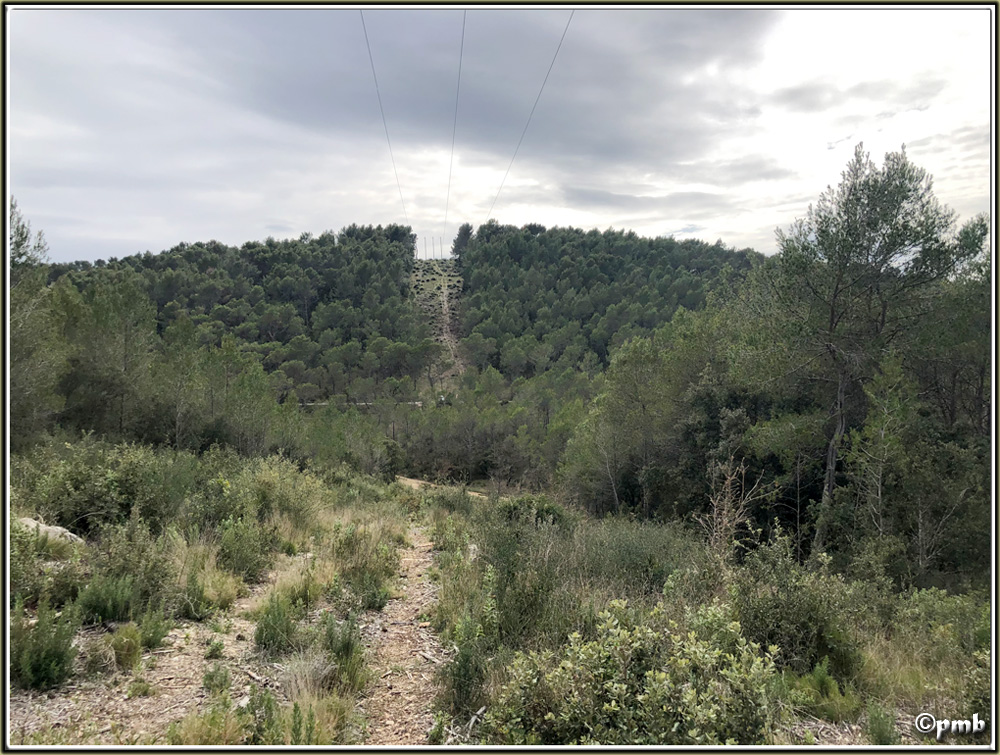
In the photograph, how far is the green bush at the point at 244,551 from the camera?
5.71 m

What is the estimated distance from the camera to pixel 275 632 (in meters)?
4.10

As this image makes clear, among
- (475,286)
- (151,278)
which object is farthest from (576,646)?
(475,286)

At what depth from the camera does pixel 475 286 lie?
78250 mm

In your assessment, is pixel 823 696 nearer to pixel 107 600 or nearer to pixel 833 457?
pixel 107 600

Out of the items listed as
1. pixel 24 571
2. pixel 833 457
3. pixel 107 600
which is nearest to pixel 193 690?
pixel 107 600

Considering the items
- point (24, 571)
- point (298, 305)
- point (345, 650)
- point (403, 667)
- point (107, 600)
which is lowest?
point (403, 667)

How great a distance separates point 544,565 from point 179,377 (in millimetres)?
19275

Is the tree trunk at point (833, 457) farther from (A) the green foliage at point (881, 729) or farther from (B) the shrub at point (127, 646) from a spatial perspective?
(B) the shrub at point (127, 646)

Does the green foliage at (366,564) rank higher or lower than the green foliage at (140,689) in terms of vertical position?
lower

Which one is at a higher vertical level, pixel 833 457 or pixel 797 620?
pixel 797 620

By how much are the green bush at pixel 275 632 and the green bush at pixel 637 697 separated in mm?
1966

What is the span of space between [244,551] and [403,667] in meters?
2.81

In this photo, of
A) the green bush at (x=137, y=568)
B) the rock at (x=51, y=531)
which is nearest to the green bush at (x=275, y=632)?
the green bush at (x=137, y=568)

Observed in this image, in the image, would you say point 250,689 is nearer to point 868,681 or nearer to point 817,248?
point 868,681
